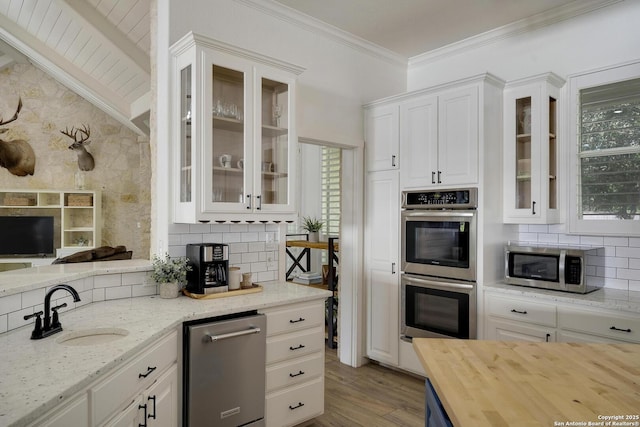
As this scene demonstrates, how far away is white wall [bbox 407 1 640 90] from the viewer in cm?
Result: 301

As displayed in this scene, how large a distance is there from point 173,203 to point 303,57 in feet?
5.43

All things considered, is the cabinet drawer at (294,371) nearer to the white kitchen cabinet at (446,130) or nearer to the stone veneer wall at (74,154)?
the white kitchen cabinet at (446,130)

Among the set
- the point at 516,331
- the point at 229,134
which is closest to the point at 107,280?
the point at 229,134

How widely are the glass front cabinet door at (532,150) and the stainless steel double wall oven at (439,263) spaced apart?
1.28 ft

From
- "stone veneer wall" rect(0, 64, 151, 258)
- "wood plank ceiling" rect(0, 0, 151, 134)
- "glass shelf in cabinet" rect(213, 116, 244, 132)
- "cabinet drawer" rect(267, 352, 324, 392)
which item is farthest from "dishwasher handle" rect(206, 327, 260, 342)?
"stone veneer wall" rect(0, 64, 151, 258)

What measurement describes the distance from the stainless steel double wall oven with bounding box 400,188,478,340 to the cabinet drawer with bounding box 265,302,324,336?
3.57 ft

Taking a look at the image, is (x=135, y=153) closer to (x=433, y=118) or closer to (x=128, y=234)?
(x=128, y=234)

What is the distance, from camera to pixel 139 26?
3930 millimetres

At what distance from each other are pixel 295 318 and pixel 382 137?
1.95 metres

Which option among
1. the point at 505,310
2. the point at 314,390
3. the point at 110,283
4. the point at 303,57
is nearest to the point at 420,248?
the point at 505,310

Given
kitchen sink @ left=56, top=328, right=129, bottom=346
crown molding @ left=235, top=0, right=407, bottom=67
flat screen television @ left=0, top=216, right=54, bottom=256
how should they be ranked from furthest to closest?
flat screen television @ left=0, top=216, right=54, bottom=256 < crown molding @ left=235, top=0, right=407, bottom=67 < kitchen sink @ left=56, top=328, right=129, bottom=346

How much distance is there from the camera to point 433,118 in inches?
136

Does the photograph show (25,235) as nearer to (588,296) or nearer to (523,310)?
(523,310)

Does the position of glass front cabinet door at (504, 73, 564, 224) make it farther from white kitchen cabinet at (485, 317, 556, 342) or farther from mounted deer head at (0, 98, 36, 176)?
mounted deer head at (0, 98, 36, 176)
